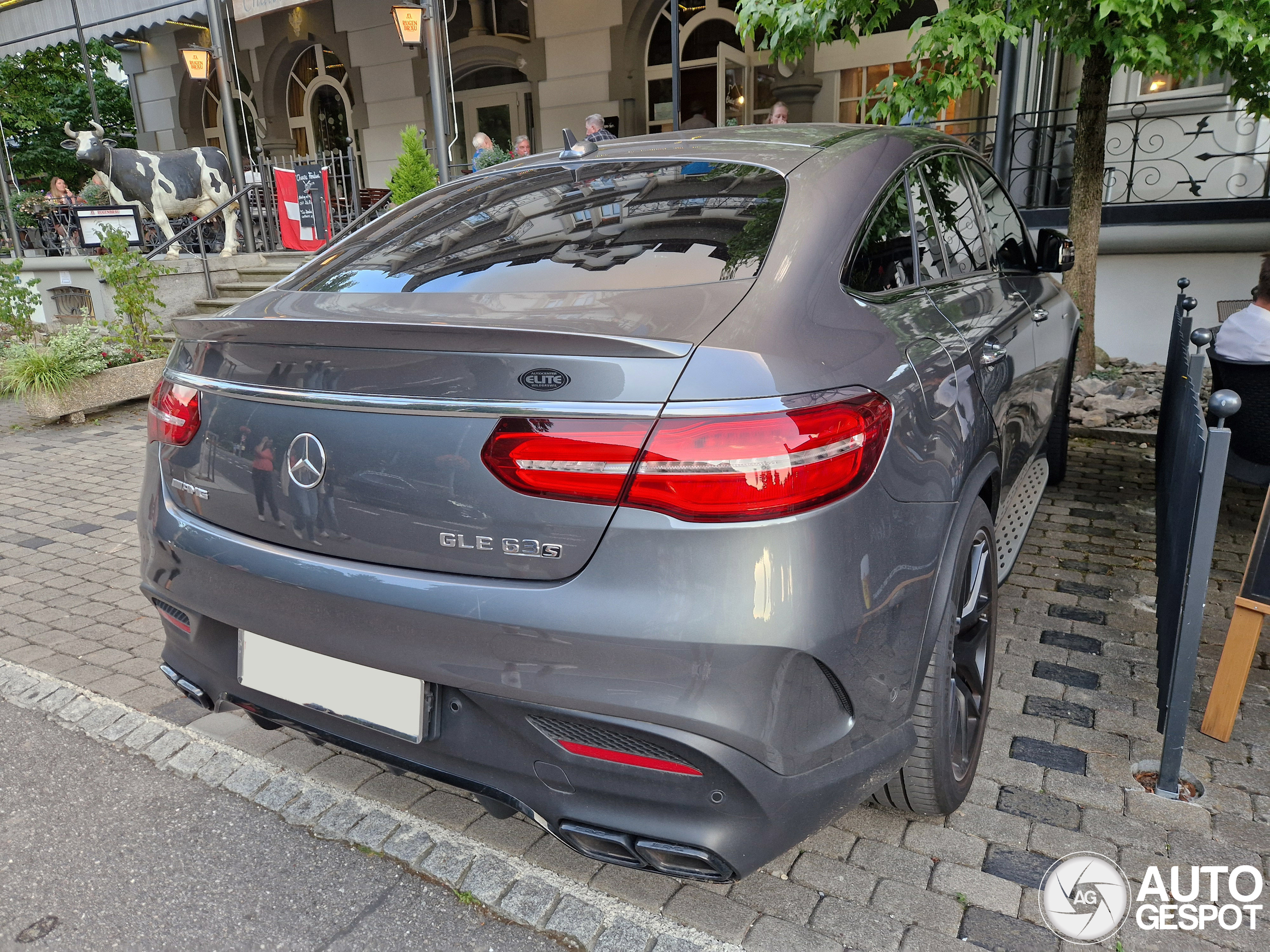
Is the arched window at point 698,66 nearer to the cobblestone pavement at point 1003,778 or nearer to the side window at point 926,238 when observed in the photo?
the cobblestone pavement at point 1003,778

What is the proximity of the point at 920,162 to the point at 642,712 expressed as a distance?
1950mm

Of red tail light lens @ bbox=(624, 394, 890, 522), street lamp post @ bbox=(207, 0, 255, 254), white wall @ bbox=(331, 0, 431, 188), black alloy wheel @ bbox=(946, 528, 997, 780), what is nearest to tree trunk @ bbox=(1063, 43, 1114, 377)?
black alloy wheel @ bbox=(946, 528, 997, 780)

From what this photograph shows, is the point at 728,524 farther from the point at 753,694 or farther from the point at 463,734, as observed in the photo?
the point at 463,734

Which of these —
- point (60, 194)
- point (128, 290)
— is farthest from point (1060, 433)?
point (60, 194)

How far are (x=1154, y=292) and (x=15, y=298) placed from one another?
37.3ft

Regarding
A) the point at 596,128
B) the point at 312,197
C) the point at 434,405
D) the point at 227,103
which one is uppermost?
the point at 227,103

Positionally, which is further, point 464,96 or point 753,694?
point 464,96

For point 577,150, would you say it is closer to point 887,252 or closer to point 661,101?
point 887,252

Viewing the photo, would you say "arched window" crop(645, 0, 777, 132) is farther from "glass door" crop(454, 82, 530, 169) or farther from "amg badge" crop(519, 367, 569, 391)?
"amg badge" crop(519, 367, 569, 391)

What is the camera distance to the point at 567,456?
61.5 inches

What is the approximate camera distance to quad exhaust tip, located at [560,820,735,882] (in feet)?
5.29

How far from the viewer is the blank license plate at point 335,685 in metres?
1.78

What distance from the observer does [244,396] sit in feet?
6.32

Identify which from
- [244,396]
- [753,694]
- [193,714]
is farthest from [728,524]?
[193,714]
